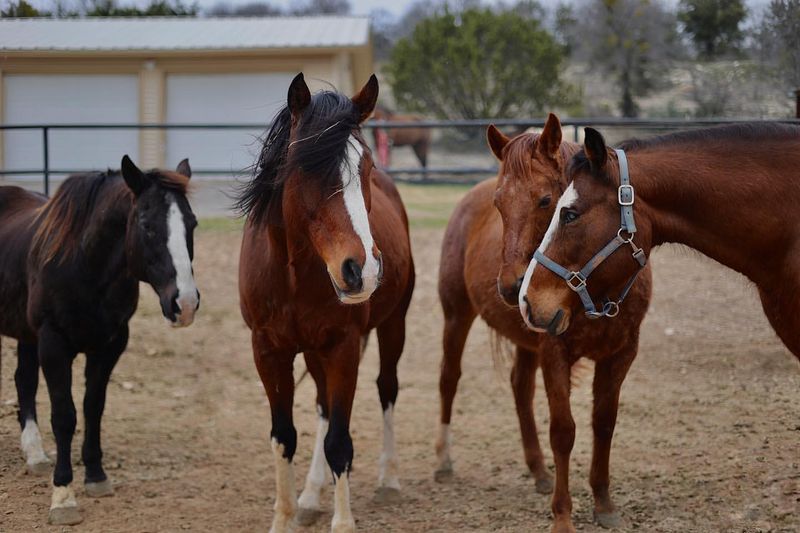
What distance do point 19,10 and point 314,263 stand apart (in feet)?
12.9

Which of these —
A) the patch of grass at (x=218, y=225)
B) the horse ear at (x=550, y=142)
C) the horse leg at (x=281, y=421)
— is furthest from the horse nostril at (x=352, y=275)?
the patch of grass at (x=218, y=225)

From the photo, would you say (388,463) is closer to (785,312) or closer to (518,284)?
(518,284)

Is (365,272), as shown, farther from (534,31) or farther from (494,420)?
(534,31)

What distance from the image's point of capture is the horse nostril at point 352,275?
3320 millimetres

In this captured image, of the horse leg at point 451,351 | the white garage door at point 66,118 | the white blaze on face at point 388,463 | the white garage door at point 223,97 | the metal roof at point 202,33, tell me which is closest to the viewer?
the white blaze on face at point 388,463

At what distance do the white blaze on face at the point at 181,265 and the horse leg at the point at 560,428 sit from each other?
72.2 inches

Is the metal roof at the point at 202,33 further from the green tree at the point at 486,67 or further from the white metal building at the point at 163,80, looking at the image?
the green tree at the point at 486,67

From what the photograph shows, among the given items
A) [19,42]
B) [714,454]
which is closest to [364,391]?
[714,454]

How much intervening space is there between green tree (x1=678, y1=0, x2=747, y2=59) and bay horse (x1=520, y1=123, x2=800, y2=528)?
4538 mm

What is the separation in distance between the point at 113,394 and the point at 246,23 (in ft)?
36.4

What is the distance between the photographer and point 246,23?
53.8ft

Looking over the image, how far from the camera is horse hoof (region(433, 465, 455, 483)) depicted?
5293 mm

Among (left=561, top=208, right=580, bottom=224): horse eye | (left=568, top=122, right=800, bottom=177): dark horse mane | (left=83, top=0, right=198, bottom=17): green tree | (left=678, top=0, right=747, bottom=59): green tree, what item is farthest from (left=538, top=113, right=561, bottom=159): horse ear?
(left=83, top=0, right=198, bottom=17): green tree

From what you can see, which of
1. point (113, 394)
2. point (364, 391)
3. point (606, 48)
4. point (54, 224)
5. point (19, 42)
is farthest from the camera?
point (606, 48)
